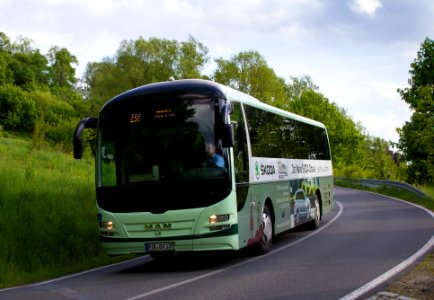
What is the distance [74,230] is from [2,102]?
5539 cm

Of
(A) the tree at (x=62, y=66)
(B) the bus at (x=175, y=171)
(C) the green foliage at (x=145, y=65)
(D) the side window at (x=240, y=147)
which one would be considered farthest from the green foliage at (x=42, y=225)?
(A) the tree at (x=62, y=66)

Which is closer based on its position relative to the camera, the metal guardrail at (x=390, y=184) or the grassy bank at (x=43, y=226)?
the grassy bank at (x=43, y=226)

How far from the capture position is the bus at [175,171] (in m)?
9.85

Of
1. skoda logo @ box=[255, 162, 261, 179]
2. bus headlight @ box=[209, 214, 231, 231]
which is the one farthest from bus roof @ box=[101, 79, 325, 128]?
bus headlight @ box=[209, 214, 231, 231]

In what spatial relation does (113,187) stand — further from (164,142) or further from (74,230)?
(74,230)

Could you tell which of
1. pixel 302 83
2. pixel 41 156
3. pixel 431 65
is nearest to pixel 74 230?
pixel 41 156

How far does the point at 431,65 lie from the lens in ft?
133

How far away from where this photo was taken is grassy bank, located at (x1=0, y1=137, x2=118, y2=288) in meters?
11.2

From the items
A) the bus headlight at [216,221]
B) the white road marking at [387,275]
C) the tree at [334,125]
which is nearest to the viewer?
the white road marking at [387,275]

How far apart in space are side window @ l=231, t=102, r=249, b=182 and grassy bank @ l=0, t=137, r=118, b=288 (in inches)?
154

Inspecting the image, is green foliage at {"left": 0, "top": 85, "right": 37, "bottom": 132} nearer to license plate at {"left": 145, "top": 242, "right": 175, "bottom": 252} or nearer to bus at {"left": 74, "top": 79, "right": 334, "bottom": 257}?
bus at {"left": 74, "top": 79, "right": 334, "bottom": 257}

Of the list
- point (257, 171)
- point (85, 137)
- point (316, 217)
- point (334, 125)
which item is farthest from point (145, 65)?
point (257, 171)

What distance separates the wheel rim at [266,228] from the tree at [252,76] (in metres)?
53.2

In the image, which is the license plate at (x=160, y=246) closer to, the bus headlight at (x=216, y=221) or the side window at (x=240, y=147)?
the bus headlight at (x=216, y=221)
